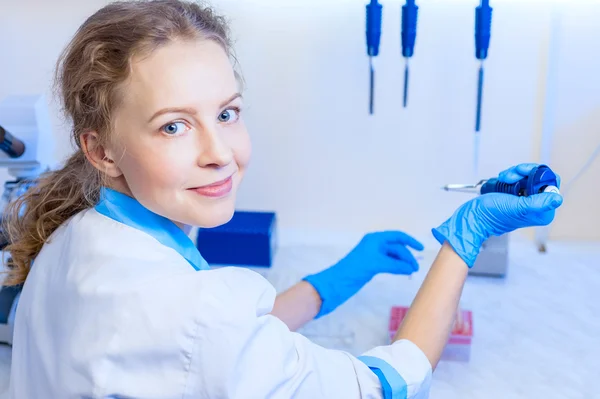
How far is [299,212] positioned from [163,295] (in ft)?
2.64

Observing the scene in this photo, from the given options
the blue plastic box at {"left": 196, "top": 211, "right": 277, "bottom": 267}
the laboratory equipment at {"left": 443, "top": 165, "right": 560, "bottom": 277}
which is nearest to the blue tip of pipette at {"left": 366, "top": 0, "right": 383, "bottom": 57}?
the laboratory equipment at {"left": 443, "top": 165, "right": 560, "bottom": 277}

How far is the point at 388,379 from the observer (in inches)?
31.3

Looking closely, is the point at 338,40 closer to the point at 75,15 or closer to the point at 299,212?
the point at 299,212

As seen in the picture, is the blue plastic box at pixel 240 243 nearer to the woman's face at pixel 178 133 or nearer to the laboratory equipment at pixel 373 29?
the laboratory equipment at pixel 373 29

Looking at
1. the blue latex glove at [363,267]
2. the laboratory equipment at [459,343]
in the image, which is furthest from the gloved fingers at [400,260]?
the laboratory equipment at [459,343]

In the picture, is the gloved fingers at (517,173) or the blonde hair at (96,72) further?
the gloved fingers at (517,173)

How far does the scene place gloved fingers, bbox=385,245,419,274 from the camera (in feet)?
3.85

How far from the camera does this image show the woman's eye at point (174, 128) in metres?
0.76

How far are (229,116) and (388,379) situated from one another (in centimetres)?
39

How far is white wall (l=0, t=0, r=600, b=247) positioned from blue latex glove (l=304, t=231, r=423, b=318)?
0.24 m

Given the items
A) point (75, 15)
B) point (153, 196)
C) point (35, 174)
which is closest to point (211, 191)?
point (153, 196)

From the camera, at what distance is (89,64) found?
779 millimetres

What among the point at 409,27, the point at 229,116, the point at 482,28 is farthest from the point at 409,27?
the point at 229,116

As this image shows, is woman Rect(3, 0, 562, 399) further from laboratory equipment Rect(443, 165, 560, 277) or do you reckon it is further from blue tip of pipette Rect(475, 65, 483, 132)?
blue tip of pipette Rect(475, 65, 483, 132)
